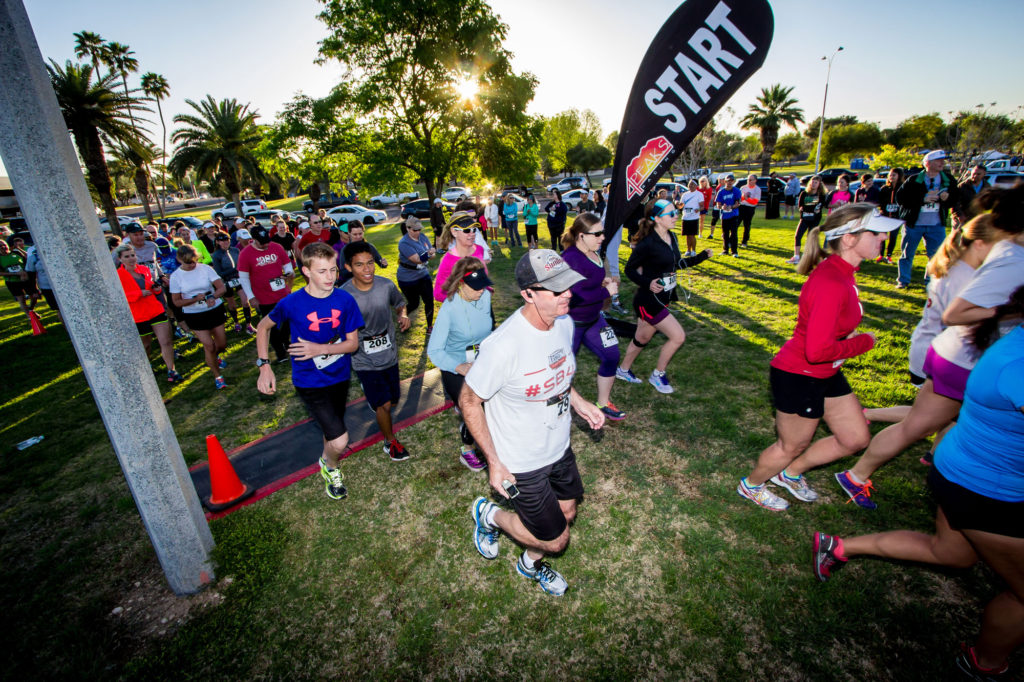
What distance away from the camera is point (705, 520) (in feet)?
11.9

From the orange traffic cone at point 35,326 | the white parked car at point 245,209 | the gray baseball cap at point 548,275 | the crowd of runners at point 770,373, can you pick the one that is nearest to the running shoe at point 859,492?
the crowd of runners at point 770,373

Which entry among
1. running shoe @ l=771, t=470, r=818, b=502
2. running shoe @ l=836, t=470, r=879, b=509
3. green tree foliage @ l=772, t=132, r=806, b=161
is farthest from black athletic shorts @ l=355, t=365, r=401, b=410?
green tree foliage @ l=772, t=132, r=806, b=161

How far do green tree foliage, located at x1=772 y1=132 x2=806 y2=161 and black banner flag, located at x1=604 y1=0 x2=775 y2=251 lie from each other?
67212 mm

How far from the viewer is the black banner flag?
4.37 meters

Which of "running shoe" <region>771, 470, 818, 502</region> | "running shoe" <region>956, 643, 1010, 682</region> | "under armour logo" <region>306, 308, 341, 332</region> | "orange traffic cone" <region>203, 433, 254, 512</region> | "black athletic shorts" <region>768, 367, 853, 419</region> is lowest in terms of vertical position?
"running shoe" <region>956, 643, 1010, 682</region>

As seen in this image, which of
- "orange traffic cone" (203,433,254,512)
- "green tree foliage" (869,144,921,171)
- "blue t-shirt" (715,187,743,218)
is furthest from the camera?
"green tree foliage" (869,144,921,171)

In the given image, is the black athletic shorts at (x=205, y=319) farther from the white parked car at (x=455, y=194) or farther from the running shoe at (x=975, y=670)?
the white parked car at (x=455, y=194)

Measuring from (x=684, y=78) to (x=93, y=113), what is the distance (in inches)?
1240

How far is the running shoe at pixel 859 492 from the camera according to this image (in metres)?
3.59

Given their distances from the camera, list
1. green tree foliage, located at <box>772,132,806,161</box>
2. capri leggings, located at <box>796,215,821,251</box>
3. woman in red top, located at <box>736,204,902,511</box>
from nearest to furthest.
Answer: woman in red top, located at <box>736,204,902,511</box> → capri leggings, located at <box>796,215,821,251</box> → green tree foliage, located at <box>772,132,806,161</box>

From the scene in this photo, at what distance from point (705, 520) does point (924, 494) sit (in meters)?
1.88

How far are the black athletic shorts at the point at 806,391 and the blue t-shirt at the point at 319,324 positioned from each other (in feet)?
11.6

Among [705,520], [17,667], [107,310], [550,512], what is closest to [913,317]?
[705,520]

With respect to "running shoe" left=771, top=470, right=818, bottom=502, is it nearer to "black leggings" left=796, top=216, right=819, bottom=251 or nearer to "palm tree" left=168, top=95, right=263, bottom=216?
"black leggings" left=796, top=216, right=819, bottom=251
